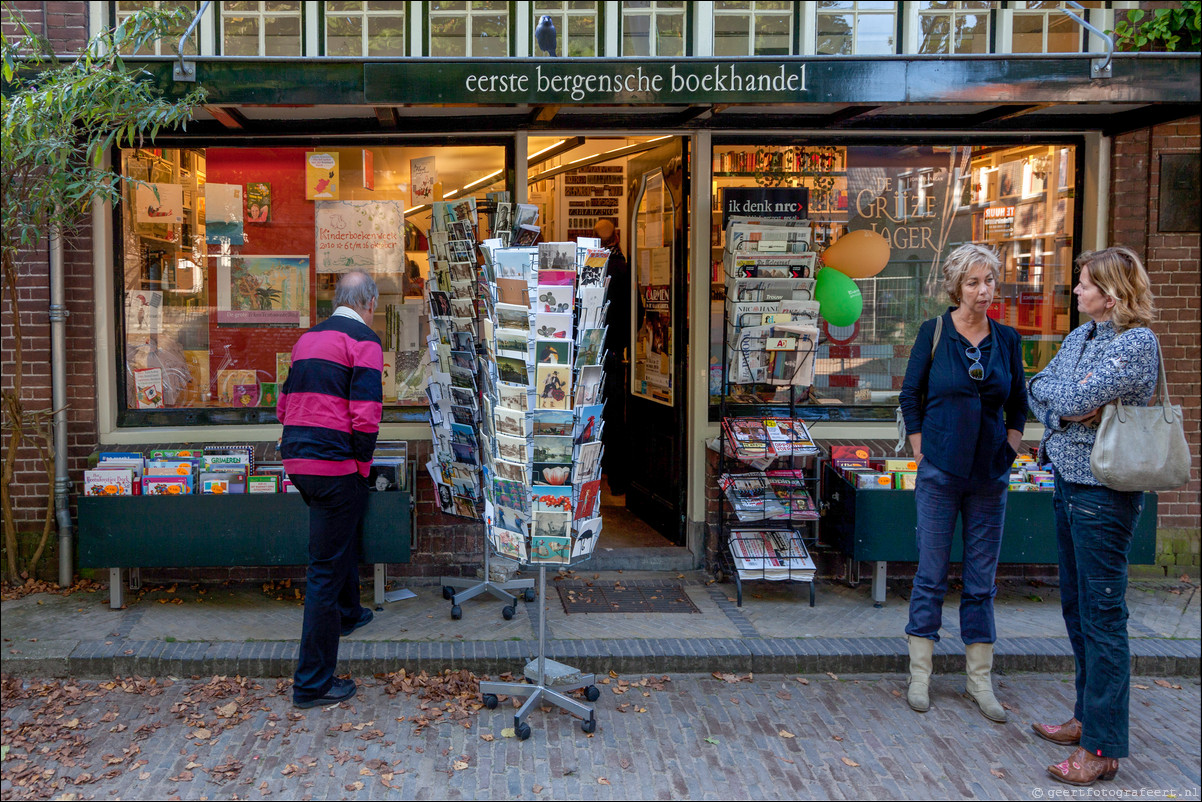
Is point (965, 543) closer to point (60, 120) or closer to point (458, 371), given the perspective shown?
point (458, 371)

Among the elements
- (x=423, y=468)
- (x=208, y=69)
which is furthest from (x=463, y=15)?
(x=423, y=468)

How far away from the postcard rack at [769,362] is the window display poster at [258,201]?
3.40m

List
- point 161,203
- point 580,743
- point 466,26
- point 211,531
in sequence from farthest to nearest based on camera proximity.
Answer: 1. point 161,203
2. point 466,26
3. point 211,531
4. point 580,743

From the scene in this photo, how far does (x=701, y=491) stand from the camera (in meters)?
7.18

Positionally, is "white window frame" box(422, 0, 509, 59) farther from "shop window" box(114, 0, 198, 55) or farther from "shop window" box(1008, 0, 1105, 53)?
"shop window" box(1008, 0, 1105, 53)

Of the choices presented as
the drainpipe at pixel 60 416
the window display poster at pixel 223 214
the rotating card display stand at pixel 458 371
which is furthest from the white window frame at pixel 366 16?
the drainpipe at pixel 60 416

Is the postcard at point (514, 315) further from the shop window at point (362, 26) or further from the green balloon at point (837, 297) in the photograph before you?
the shop window at point (362, 26)

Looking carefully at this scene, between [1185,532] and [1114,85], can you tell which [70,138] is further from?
[1185,532]

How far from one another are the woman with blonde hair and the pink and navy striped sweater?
9.43ft

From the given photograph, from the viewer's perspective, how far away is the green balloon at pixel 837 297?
22.2 feet

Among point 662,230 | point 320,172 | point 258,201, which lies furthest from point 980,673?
point 258,201

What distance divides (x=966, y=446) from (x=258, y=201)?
522cm

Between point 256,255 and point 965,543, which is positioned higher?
point 256,255

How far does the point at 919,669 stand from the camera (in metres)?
5.11
